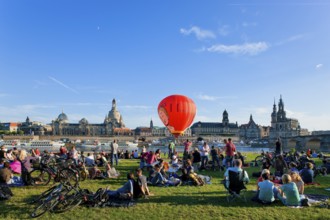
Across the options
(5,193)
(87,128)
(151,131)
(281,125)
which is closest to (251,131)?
(281,125)

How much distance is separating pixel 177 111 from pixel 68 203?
639 inches

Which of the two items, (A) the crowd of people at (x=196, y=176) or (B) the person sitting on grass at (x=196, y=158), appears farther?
(B) the person sitting on grass at (x=196, y=158)

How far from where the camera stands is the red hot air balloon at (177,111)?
23406 mm

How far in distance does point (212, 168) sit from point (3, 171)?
10.9m

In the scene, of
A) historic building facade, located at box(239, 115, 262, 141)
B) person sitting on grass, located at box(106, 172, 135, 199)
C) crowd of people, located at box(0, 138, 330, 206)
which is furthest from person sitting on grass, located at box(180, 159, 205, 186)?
historic building facade, located at box(239, 115, 262, 141)

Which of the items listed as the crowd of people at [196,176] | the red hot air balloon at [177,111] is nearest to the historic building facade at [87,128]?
the red hot air balloon at [177,111]

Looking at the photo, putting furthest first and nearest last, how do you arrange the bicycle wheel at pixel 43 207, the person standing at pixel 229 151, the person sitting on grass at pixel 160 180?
the person standing at pixel 229 151
the person sitting on grass at pixel 160 180
the bicycle wheel at pixel 43 207

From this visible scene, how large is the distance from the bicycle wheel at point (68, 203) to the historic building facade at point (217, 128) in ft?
540

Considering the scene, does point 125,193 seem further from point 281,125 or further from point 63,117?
point 63,117

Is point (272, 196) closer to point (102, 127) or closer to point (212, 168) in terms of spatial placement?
point (212, 168)

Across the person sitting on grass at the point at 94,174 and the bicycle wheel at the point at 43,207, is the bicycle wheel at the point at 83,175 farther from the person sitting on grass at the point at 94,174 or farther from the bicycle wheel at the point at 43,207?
the bicycle wheel at the point at 43,207

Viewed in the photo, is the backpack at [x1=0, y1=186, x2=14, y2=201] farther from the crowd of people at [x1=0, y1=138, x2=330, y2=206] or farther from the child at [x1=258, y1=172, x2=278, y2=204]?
the child at [x1=258, y1=172, x2=278, y2=204]

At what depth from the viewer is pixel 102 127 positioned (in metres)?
175

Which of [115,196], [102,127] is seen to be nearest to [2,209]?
[115,196]
